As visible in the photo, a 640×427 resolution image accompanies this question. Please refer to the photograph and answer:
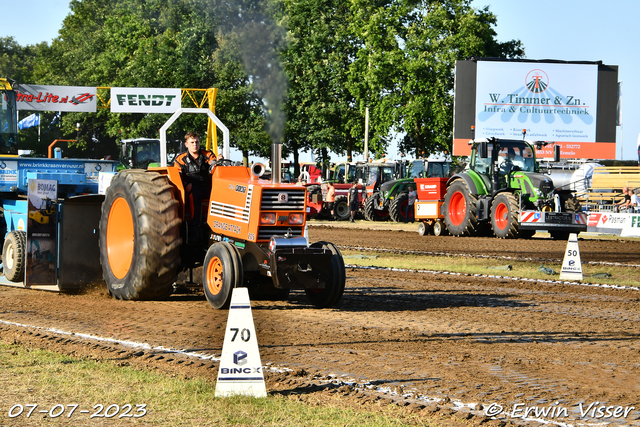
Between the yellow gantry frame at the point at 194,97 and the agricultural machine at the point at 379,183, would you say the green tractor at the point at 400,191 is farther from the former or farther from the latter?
the yellow gantry frame at the point at 194,97

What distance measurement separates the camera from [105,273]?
10.2 meters

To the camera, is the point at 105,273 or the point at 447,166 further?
the point at 447,166

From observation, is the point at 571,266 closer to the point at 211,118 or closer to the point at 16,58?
the point at 211,118

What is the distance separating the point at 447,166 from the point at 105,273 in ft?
75.7

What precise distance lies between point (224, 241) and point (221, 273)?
0.43 m

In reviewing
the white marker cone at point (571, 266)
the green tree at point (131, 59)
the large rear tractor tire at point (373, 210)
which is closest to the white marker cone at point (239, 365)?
the white marker cone at point (571, 266)

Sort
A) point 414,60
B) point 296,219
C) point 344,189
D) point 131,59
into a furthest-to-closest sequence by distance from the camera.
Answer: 1. point 131,59
2. point 414,60
3. point 344,189
4. point 296,219

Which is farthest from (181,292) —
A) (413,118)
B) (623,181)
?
(413,118)

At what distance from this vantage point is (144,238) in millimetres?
9102

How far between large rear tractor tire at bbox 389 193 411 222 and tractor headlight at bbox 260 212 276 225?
73.2ft

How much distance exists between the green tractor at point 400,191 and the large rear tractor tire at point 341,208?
1785mm

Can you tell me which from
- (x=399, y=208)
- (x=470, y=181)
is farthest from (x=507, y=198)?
(x=399, y=208)

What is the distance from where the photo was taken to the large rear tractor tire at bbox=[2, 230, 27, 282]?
35.3ft

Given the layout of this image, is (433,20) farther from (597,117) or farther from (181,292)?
(181,292)
